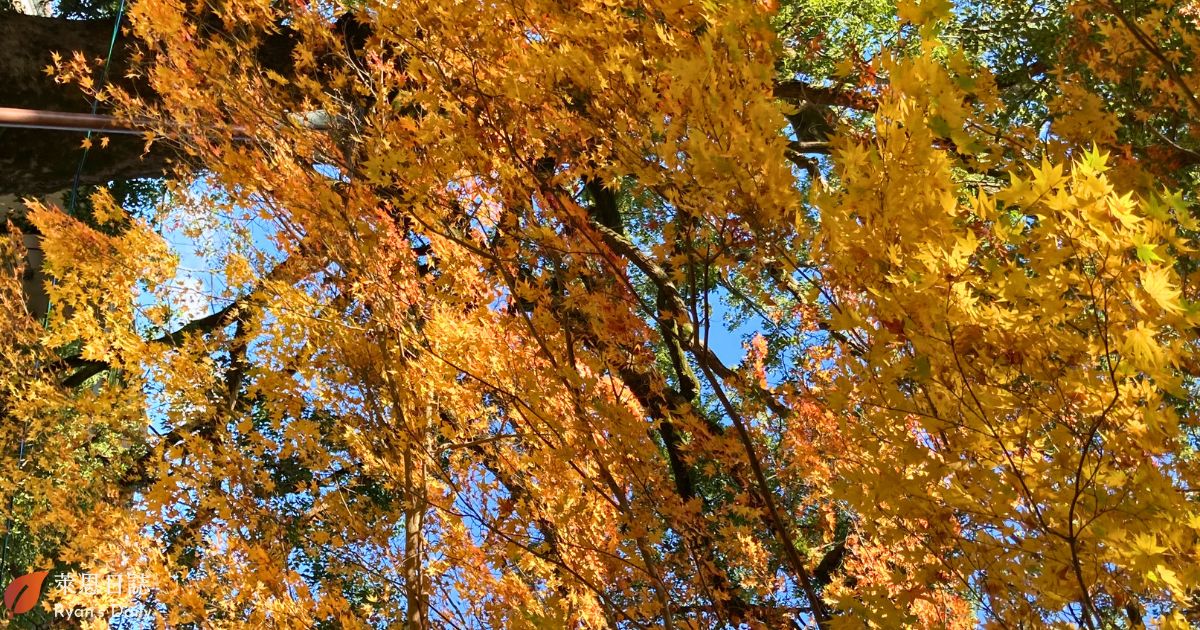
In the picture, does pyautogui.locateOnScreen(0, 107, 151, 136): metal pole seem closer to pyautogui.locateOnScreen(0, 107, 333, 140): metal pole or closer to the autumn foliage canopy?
pyautogui.locateOnScreen(0, 107, 333, 140): metal pole

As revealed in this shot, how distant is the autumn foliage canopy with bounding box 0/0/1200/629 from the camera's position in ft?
4.00

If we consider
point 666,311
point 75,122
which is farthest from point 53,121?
point 666,311

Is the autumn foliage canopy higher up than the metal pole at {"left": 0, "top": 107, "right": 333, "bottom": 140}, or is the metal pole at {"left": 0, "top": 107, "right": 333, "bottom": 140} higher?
the metal pole at {"left": 0, "top": 107, "right": 333, "bottom": 140}

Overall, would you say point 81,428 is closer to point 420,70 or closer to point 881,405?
point 420,70

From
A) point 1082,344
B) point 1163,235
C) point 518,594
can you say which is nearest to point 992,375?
point 1082,344

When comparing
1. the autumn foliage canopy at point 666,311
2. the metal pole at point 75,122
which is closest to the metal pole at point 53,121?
the metal pole at point 75,122

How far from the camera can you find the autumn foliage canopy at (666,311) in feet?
4.00

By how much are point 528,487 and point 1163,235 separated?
2500 mm

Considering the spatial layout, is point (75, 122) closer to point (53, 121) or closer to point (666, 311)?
point (53, 121)

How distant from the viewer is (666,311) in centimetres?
316

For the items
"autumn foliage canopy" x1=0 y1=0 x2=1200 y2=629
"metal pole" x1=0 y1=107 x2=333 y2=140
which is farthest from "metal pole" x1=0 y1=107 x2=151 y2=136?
"autumn foliage canopy" x1=0 y1=0 x2=1200 y2=629

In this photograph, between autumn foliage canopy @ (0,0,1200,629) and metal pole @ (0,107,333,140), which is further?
metal pole @ (0,107,333,140)

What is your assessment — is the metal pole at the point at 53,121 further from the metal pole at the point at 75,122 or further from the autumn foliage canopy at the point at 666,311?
the autumn foliage canopy at the point at 666,311

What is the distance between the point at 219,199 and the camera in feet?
15.1
